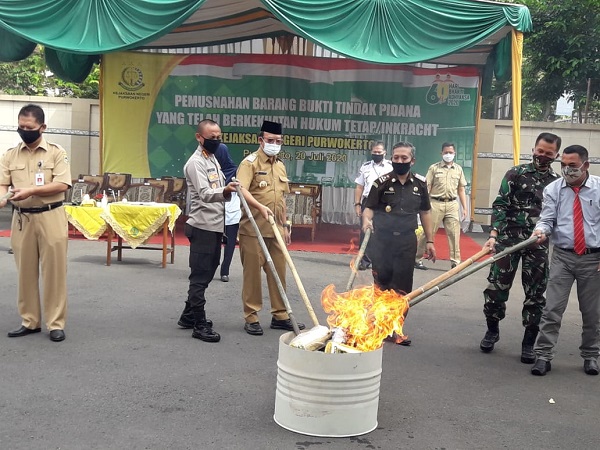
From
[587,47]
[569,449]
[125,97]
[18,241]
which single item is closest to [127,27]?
[125,97]

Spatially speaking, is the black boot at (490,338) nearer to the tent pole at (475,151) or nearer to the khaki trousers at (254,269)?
the khaki trousers at (254,269)

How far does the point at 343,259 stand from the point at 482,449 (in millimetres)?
7253

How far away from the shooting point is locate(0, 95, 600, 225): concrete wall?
15766 mm

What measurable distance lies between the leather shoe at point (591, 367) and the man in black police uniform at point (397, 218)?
4.77ft

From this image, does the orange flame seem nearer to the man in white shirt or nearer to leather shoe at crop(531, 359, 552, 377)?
leather shoe at crop(531, 359, 552, 377)

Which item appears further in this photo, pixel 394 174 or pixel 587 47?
pixel 587 47

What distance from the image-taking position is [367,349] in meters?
4.44

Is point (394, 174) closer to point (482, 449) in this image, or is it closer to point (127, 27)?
point (482, 449)

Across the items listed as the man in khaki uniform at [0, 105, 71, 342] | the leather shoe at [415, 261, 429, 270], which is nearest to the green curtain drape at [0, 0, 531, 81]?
the leather shoe at [415, 261, 429, 270]

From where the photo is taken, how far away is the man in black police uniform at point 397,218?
21.2 ft

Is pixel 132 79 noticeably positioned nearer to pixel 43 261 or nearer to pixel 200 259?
pixel 43 261

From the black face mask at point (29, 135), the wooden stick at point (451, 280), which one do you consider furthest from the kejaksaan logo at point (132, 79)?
the wooden stick at point (451, 280)

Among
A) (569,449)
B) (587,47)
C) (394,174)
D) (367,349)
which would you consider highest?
(587,47)

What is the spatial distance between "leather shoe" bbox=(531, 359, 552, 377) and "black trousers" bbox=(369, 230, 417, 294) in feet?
4.22
